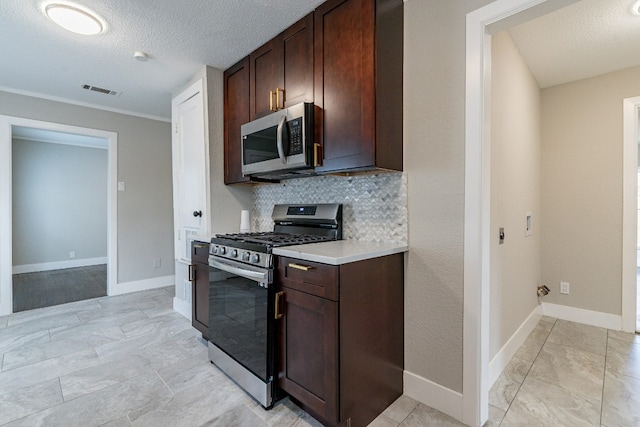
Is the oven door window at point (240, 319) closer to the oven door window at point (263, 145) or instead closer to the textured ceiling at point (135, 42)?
the oven door window at point (263, 145)

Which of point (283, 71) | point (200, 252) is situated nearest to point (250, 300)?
point (200, 252)

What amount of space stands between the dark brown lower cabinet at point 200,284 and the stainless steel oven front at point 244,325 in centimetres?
22

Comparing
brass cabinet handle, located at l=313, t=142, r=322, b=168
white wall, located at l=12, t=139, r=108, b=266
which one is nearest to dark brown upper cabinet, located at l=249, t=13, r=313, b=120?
brass cabinet handle, located at l=313, t=142, r=322, b=168

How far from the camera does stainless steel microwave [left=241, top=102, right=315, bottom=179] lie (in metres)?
1.90

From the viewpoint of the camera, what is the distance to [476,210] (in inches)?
60.1

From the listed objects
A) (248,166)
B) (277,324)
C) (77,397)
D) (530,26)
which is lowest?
(77,397)

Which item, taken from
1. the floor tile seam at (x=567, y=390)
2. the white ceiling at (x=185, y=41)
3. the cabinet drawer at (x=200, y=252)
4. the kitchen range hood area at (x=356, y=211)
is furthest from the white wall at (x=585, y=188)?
the cabinet drawer at (x=200, y=252)

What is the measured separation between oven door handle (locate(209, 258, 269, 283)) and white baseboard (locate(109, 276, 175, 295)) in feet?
8.70

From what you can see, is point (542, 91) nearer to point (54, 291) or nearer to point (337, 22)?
point (337, 22)

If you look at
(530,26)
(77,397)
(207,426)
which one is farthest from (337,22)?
(77,397)

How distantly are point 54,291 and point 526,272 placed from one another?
18.6ft

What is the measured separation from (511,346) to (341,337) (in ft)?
5.38

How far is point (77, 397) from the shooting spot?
1.80 metres

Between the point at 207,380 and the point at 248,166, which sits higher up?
the point at 248,166
